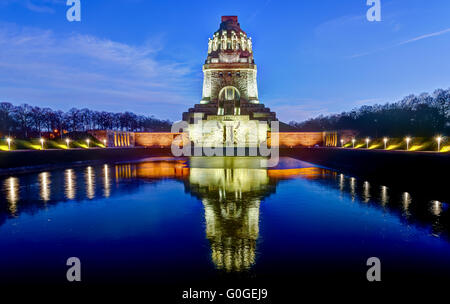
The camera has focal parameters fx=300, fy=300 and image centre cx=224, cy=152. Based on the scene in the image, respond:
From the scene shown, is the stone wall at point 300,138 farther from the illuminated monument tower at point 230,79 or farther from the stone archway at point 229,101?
the stone archway at point 229,101

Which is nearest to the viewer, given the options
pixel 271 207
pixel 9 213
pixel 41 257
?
pixel 41 257

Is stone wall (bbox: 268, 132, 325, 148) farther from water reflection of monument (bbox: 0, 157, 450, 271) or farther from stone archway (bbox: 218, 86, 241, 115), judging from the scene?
water reflection of monument (bbox: 0, 157, 450, 271)

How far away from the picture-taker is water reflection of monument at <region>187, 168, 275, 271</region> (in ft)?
17.4

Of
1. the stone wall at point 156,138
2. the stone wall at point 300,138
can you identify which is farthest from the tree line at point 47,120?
the stone wall at point 300,138

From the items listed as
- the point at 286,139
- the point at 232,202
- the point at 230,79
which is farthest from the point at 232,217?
the point at 230,79

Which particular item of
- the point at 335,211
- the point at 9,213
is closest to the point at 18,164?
the point at 9,213

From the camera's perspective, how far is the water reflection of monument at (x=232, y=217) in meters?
5.31

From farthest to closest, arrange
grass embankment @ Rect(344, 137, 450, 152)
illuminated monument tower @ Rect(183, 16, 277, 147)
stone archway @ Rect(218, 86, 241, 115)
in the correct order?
stone archway @ Rect(218, 86, 241, 115) < illuminated monument tower @ Rect(183, 16, 277, 147) < grass embankment @ Rect(344, 137, 450, 152)

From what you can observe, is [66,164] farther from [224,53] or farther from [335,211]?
[224,53]

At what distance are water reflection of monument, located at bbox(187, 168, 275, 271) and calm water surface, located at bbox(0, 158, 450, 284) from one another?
0.03m

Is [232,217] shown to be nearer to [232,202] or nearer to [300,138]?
[232,202]

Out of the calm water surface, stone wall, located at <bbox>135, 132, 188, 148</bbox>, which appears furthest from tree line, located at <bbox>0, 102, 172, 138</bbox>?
the calm water surface
